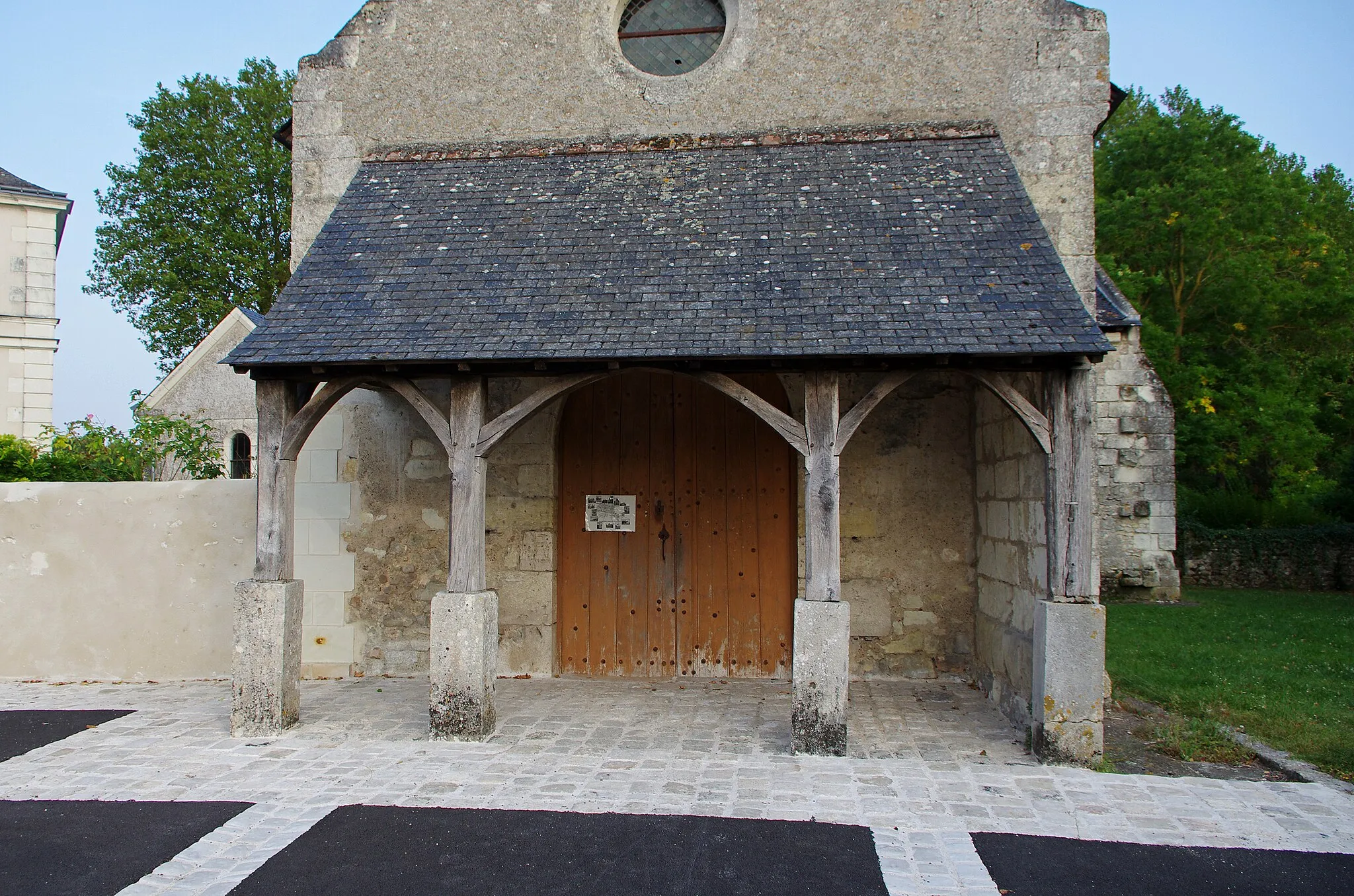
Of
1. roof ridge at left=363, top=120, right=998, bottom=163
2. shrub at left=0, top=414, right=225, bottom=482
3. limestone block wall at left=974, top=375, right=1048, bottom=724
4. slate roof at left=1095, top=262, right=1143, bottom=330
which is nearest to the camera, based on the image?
limestone block wall at left=974, top=375, right=1048, bottom=724

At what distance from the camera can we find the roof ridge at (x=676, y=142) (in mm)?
6469

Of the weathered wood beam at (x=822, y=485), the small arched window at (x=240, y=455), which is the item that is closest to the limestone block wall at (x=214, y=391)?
the small arched window at (x=240, y=455)

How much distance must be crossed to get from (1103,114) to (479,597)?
5.38 meters

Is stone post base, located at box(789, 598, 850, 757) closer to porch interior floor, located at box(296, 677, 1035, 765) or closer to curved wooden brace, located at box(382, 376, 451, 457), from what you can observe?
porch interior floor, located at box(296, 677, 1035, 765)

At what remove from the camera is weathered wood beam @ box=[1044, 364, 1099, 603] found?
4777 millimetres

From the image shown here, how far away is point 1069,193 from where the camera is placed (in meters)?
6.26

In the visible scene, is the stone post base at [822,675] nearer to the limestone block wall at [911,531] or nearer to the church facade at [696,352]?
the church facade at [696,352]

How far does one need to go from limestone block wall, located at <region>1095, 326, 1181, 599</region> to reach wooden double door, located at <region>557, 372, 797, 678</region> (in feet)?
20.6

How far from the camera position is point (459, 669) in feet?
16.5

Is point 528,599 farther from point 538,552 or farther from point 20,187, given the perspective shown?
point 20,187

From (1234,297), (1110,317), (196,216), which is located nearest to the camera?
(1110,317)

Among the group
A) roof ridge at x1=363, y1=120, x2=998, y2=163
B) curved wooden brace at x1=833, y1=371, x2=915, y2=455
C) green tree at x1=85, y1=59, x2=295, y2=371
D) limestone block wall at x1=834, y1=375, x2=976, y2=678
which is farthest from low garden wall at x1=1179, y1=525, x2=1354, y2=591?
green tree at x1=85, y1=59, x2=295, y2=371

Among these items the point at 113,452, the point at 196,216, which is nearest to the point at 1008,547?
the point at 113,452

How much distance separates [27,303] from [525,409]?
14475 millimetres
